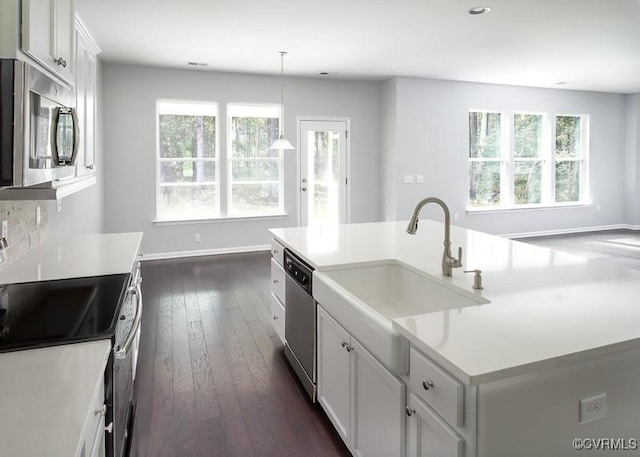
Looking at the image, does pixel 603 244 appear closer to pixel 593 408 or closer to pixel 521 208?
pixel 521 208

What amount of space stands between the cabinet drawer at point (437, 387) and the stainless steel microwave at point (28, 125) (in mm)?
1227

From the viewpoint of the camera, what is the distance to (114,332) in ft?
4.53

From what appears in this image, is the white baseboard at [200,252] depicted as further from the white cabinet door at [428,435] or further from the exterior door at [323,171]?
the white cabinet door at [428,435]

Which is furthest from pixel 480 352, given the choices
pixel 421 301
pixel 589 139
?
pixel 589 139

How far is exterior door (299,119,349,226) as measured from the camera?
23.0ft

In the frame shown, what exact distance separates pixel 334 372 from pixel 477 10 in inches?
138

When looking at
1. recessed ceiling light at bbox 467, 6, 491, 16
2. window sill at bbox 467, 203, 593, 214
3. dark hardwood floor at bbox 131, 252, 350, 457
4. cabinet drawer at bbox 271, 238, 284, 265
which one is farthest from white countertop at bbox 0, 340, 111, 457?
window sill at bbox 467, 203, 593, 214

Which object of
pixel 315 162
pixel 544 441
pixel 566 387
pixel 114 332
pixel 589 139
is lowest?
pixel 544 441

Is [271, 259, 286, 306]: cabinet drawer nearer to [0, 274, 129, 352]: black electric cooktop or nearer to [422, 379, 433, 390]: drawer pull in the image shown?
[0, 274, 129, 352]: black electric cooktop

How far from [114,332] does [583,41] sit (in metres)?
5.65

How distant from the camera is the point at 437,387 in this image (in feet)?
3.99

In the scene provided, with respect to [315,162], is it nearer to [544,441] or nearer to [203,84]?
[203,84]

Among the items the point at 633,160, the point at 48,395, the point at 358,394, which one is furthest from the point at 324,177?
the point at 633,160

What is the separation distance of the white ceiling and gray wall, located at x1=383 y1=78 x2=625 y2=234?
613 millimetres
